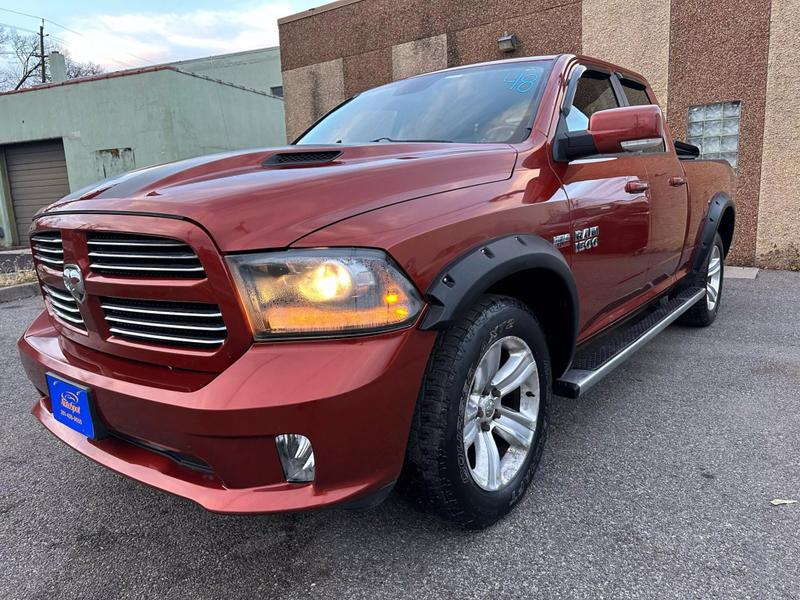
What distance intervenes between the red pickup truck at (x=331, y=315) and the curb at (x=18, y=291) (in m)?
5.56

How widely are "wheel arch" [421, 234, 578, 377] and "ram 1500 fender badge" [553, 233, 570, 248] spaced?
0.05 m

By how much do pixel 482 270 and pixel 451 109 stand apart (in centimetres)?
122

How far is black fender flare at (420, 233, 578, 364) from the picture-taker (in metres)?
1.63

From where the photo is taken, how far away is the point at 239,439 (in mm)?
1464

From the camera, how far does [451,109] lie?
2682 mm

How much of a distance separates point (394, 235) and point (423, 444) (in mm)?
621

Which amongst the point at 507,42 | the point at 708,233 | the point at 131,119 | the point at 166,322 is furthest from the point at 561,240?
the point at 131,119

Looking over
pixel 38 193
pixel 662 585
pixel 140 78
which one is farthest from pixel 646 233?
pixel 38 193

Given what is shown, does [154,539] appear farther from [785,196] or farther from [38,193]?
[38,193]

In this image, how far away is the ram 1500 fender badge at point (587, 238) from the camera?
236 centimetres

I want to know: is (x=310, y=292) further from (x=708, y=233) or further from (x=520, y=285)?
(x=708, y=233)

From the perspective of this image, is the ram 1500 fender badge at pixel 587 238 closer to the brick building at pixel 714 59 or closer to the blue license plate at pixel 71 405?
the blue license plate at pixel 71 405

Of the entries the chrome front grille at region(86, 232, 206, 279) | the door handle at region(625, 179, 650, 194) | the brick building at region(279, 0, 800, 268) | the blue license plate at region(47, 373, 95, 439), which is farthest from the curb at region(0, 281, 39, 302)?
→ the door handle at region(625, 179, 650, 194)

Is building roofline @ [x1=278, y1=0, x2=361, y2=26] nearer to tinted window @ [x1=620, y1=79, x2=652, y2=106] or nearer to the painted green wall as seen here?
the painted green wall
